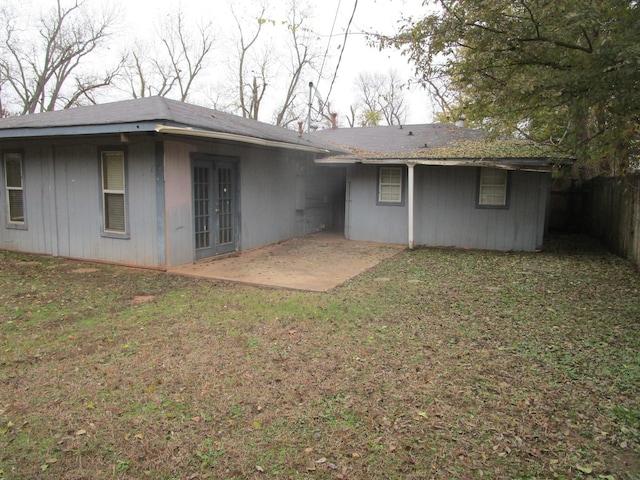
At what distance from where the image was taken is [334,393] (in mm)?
3406

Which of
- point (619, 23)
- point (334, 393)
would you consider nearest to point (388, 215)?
point (619, 23)

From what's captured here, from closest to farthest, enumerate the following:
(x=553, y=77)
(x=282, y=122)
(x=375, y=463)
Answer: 1. (x=375, y=463)
2. (x=553, y=77)
3. (x=282, y=122)

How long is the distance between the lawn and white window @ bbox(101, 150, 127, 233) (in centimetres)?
220

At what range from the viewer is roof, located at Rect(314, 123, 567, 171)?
10.2 m

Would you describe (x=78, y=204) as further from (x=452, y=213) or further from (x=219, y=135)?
(x=452, y=213)

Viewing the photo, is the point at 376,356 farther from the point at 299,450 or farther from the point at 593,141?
the point at 593,141

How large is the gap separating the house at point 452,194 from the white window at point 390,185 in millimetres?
27

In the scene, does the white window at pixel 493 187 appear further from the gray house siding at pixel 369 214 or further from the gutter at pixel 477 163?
the gray house siding at pixel 369 214

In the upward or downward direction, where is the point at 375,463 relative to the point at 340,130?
downward

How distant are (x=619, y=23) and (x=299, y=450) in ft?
18.3

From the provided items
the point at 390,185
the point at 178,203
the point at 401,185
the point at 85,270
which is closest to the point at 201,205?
the point at 178,203

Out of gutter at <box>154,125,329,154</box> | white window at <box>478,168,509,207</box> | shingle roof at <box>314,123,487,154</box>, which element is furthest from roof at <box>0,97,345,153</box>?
white window at <box>478,168,509,207</box>

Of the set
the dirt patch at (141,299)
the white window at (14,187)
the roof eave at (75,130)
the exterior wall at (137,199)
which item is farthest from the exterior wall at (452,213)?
the white window at (14,187)

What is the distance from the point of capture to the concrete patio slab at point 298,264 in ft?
24.2
